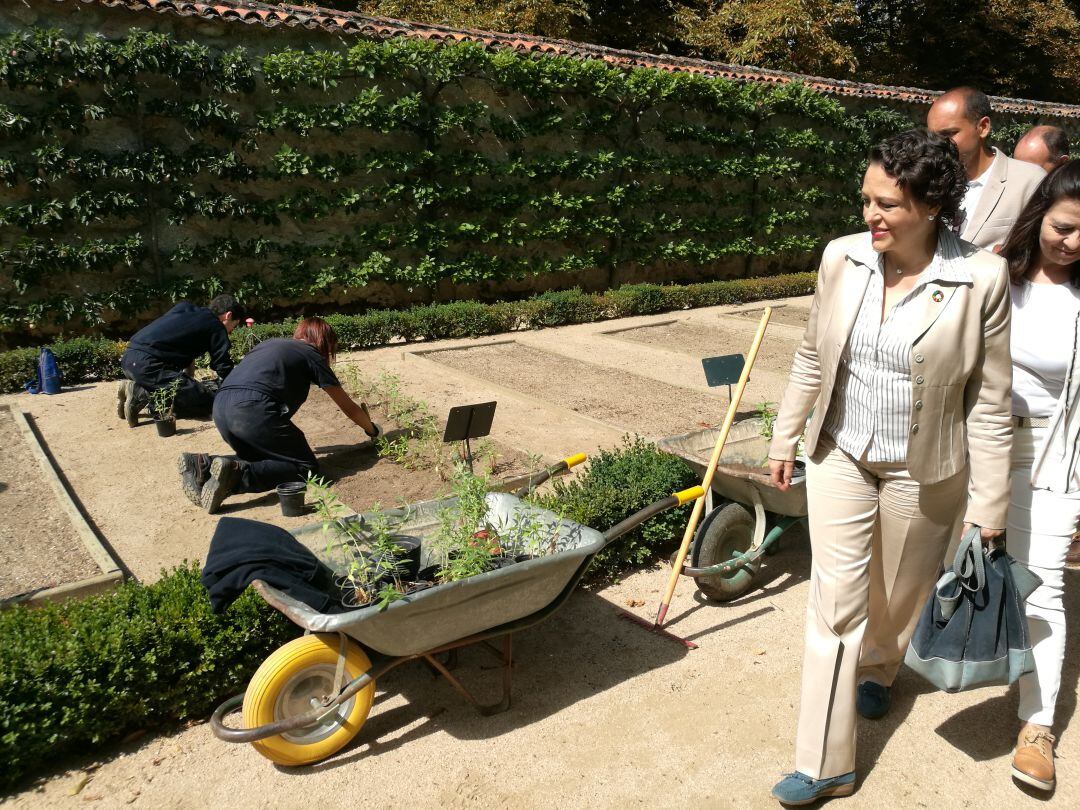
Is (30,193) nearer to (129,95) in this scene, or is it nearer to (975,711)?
(129,95)

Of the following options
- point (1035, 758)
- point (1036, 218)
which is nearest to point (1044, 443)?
point (1036, 218)

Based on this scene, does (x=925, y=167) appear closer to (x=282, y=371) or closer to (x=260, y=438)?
(x=282, y=371)

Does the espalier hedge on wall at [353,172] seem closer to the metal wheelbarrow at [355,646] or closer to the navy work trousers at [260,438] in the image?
the navy work trousers at [260,438]


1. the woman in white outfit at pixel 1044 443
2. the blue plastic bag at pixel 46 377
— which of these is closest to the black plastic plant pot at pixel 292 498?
the woman in white outfit at pixel 1044 443

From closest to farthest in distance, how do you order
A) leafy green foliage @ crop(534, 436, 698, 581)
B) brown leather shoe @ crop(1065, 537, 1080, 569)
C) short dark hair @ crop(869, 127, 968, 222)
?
short dark hair @ crop(869, 127, 968, 222), leafy green foliage @ crop(534, 436, 698, 581), brown leather shoe @ crop(1065, 537, 1080, 569)

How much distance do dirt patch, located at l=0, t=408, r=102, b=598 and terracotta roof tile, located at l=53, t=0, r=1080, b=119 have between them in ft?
21.5

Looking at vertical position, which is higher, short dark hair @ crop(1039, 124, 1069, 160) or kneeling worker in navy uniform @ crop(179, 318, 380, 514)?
short dark hair @ crop(1039, 124, 1069, 160)

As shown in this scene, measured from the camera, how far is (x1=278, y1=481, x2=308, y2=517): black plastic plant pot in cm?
544

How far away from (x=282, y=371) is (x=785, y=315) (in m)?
10.1

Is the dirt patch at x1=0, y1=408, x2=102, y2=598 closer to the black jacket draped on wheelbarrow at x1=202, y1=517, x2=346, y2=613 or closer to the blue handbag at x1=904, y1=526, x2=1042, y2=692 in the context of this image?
the black jacket draped on wheelbarrow at x1=202, y1=517, x2=346, y2=613

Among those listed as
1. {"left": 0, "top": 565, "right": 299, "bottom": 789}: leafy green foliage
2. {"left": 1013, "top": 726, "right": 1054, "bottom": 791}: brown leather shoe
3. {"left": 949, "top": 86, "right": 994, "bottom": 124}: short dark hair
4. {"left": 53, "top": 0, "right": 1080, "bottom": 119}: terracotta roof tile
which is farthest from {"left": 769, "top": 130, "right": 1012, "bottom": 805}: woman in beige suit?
{"left": 53, "top": 0, "right": 1080, "bottom": 119}: terracotta roof tile

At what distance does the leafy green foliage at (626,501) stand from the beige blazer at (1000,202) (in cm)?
192

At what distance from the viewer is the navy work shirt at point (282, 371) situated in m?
5.72

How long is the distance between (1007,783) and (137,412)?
6.86m
